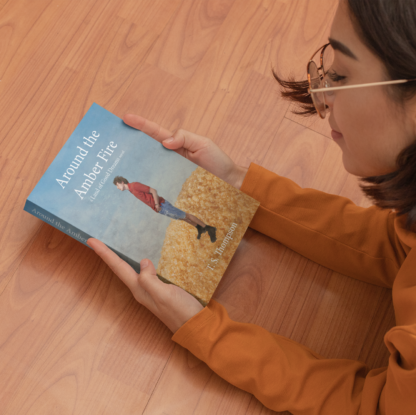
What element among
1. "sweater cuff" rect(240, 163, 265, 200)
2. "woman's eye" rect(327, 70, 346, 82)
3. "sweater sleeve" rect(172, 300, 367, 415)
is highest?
"woman's eye" rect(327, 70, 346, 82)

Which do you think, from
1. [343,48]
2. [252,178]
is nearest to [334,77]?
[343,48]

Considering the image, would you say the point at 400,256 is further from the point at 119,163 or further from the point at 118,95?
the point at 118,95

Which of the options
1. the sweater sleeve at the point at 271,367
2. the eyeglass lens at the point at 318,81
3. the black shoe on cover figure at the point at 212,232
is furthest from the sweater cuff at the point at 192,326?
the eyeglass lens at the point at 318,81

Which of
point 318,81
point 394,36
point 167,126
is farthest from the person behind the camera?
point 167,126

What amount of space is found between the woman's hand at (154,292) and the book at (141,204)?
1 centimetres

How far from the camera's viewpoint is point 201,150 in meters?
0.73

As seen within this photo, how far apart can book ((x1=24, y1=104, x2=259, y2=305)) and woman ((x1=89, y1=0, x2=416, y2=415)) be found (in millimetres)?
27

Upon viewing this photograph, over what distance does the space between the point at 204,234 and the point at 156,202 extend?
0.10 meters

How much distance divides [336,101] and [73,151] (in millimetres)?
413

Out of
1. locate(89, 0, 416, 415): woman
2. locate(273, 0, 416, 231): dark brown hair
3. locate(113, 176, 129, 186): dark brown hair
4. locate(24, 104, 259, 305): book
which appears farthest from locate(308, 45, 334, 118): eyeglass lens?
locate(113, 176, 129, 186): dark brown hair

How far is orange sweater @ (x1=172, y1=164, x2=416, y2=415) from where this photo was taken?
0.55m

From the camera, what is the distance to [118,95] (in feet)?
2.59

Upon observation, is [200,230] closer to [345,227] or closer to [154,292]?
[154,292]

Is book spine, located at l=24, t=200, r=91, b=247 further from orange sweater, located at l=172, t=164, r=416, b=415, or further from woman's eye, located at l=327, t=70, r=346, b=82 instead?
woman's eye, located at l=327, t=70, r=346, b=82
